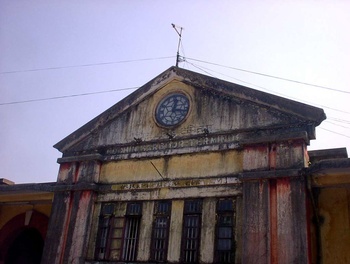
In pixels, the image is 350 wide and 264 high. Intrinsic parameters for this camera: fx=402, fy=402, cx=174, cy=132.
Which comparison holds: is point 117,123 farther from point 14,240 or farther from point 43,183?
point 14,240

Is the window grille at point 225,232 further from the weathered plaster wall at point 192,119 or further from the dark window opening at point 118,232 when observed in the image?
the dark window opening at point 118,232

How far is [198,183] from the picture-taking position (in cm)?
1164

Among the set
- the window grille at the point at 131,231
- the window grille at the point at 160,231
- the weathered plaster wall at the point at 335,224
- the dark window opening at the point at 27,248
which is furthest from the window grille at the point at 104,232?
the weathered plaster wall at the point at 335,224

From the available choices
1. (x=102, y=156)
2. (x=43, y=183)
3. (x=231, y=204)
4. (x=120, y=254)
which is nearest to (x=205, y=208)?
(x=231, y=204)

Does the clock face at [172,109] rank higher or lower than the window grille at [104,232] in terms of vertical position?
higher

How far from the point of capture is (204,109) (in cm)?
1255

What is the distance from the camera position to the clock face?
13.0 meters

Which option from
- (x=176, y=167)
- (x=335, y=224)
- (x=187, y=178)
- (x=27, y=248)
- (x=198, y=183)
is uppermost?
(x=176, y=167)

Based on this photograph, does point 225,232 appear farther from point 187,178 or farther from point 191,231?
point 187,178

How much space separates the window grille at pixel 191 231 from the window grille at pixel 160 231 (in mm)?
569

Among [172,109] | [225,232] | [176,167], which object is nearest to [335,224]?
[225,232]

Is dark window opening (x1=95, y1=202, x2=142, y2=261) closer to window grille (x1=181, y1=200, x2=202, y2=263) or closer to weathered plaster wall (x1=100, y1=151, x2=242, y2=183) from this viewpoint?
weathered plaster wall (x1=100, y1=151, x2=242, y2=183)

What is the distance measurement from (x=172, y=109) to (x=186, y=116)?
71cm

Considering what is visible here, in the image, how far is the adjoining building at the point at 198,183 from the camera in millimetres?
9984
